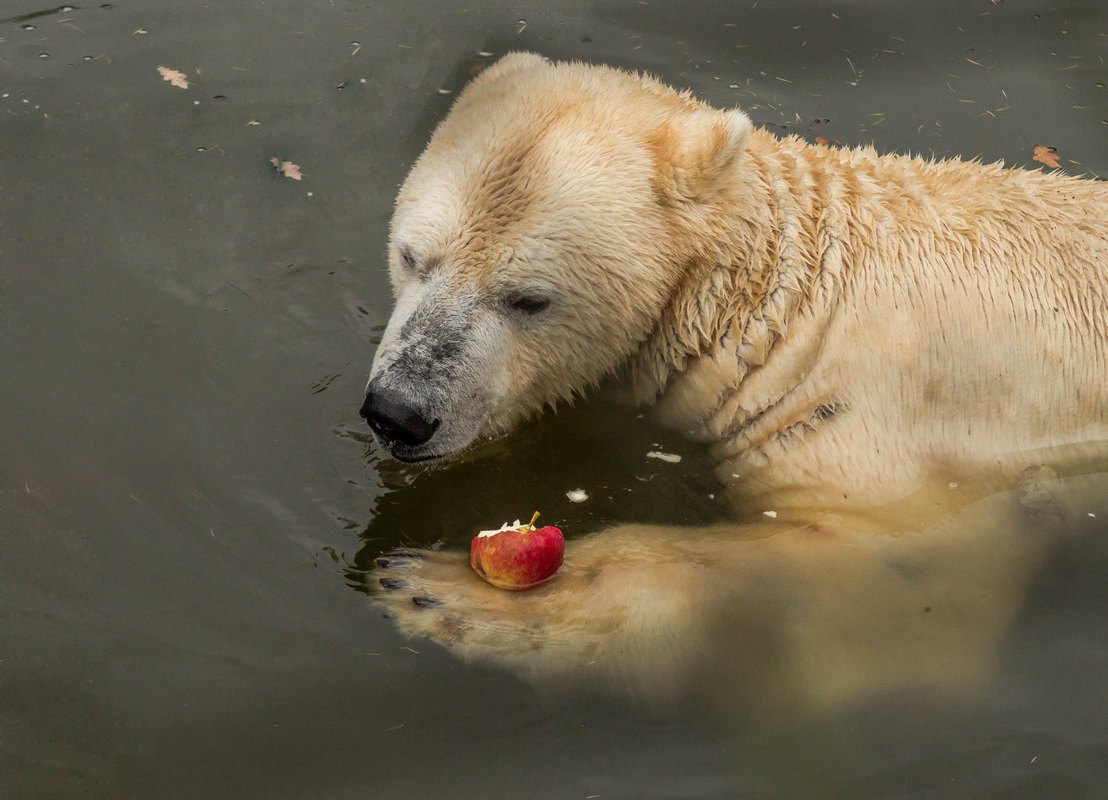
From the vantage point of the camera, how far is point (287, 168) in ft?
18.2

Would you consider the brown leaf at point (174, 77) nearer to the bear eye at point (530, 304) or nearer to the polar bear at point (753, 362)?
the polar bear at point (753, 362)

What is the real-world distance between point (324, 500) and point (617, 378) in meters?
1.15

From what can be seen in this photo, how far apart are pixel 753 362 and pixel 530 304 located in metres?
0.82

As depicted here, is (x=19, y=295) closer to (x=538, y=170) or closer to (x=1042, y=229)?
(x=538, y=170)

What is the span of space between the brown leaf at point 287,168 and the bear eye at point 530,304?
2163 millimetres

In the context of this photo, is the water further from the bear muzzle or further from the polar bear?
the bear muzzle

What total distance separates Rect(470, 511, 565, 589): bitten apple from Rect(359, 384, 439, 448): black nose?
16.6 inches

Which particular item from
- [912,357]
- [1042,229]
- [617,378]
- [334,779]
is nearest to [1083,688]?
[912,357]

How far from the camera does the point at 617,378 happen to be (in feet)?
13.9

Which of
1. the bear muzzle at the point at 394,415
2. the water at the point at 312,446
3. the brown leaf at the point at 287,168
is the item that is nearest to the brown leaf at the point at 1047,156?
the water at the point at 312,446

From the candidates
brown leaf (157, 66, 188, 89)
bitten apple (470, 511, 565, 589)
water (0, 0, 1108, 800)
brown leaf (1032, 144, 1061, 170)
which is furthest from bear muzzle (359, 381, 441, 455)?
brown leaf (1032, 144, 1061, 170)

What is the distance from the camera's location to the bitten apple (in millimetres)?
3584

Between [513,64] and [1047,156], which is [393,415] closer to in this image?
[513,64]

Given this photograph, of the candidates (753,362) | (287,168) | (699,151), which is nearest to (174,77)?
(287,168)
